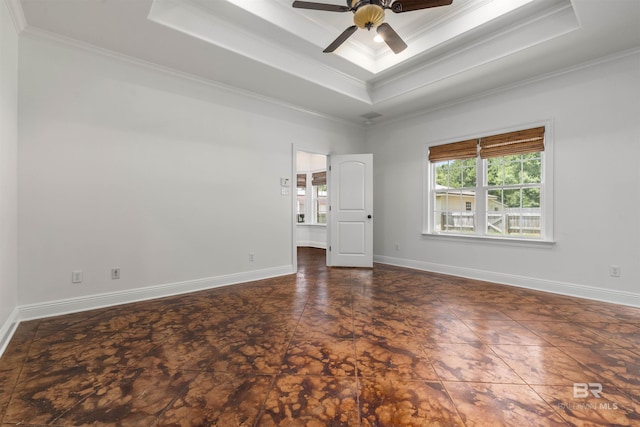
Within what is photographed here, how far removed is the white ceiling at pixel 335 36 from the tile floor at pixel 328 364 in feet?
9.35

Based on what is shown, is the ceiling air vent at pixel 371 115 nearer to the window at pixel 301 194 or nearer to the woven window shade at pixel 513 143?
the woven window shade at pixel 513 143


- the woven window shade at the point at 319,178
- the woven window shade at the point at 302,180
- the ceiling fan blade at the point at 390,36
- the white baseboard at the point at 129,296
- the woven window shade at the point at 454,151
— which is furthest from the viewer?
the woven window shade at the point at 302,180

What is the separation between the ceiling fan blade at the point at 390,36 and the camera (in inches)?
104

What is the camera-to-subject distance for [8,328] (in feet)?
7.78

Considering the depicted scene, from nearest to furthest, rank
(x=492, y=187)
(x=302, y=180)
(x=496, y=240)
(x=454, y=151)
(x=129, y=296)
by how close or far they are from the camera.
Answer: (x=129, y=296) → (x=496, y=240) → (x=492, y=187) → (x=454, y=151) → (x=302, y=180)

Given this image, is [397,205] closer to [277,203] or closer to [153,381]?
[277,203]

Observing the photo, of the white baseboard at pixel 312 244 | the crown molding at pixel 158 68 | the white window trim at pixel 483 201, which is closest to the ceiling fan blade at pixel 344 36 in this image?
the crown molding at pixel 158 68

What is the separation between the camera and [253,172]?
171 inches

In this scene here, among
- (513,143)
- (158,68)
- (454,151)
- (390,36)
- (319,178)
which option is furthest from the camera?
(319,178)

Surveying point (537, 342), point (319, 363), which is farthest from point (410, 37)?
point (319, 363)

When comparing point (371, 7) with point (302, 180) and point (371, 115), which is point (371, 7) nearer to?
point (371, 115)

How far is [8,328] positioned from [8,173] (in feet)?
4.31

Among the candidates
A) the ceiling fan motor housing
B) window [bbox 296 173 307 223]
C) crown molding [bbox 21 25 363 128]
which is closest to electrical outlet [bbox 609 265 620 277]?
the ceiling fan motor housing

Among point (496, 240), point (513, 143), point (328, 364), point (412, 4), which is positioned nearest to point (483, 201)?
point (496, 240)
